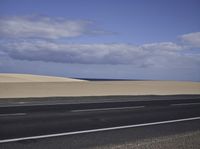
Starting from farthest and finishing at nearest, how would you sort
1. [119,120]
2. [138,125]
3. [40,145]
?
[119,120] < [138,125] < [40,145]

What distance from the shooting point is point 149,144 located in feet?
30.4

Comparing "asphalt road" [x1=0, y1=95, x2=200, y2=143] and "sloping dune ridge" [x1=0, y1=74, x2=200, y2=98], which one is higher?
"sloping dune ridge" [x1=0, y1=74, x2=200, y2=98]

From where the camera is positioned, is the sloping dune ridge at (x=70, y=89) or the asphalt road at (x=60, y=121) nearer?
the asphalt road at (x=60, y=121)

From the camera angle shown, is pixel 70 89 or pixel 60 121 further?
pixel 70 89

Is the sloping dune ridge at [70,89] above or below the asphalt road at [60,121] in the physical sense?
above

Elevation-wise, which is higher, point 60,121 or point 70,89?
point 70,89

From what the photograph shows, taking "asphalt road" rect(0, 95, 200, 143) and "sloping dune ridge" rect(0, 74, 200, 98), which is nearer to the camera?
"asphalt road" rect(0, 95, 200, 143)

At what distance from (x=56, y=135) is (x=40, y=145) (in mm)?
1301

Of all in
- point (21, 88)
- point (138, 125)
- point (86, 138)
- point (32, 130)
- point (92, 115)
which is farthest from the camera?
point (21, 88)

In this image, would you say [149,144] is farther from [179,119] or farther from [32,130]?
[179,119]

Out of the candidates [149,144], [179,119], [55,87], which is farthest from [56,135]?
[55,87]

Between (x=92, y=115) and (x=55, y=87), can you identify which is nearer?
(x=92, y=115)

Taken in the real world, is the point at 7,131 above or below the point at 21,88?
below

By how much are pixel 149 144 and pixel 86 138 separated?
75.9 inches
